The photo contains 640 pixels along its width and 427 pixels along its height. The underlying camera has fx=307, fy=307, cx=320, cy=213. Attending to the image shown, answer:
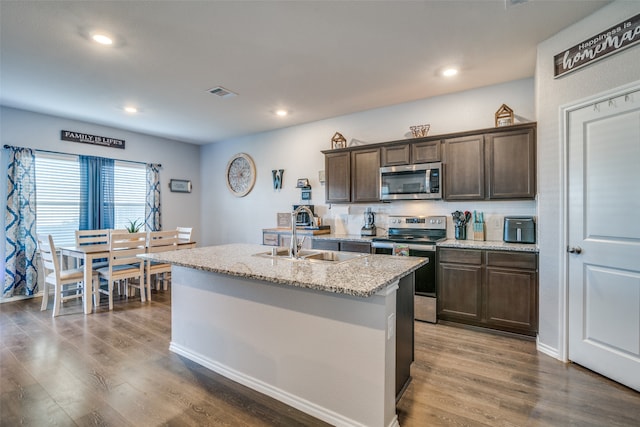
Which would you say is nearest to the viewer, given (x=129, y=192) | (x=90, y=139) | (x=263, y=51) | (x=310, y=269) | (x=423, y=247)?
(x=310, y=269)

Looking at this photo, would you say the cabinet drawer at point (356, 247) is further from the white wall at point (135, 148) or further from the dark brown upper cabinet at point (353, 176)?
the white wall at point (135, 148)

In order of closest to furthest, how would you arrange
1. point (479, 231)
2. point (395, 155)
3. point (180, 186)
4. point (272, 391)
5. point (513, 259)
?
point (272, 391), point (513, 259), point (479, 231), point (395, 155), point (180, 186)

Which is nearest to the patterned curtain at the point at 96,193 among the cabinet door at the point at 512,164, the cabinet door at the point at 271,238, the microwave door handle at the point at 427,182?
the cabinet door at the point at 271,238

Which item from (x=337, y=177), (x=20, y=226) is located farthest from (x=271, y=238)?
(x=20, y=226)

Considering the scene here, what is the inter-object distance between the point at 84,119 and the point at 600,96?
252 inches

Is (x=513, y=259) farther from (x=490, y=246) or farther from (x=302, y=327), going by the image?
(x=302, y=327)

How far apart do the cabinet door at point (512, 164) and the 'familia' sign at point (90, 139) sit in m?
5.78

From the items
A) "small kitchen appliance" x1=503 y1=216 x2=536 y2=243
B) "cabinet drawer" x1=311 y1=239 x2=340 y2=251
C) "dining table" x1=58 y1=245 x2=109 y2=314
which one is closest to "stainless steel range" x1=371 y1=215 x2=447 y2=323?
"cabinet drawer" x1=311 y1=239 x2=340 y2=251

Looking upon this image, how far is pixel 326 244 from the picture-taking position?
424 centimetres

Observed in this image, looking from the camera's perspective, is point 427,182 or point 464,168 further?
point 427,182

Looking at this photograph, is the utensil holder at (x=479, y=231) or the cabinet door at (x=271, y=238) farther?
the cabinet door at (x=271, y=238)

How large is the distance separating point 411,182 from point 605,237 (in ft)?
6.31

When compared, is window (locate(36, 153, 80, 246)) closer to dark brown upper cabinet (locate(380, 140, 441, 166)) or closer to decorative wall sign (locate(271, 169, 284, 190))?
decorative wall sign (locate(271, 169, 284, 190))

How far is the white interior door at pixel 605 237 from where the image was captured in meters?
2.15
